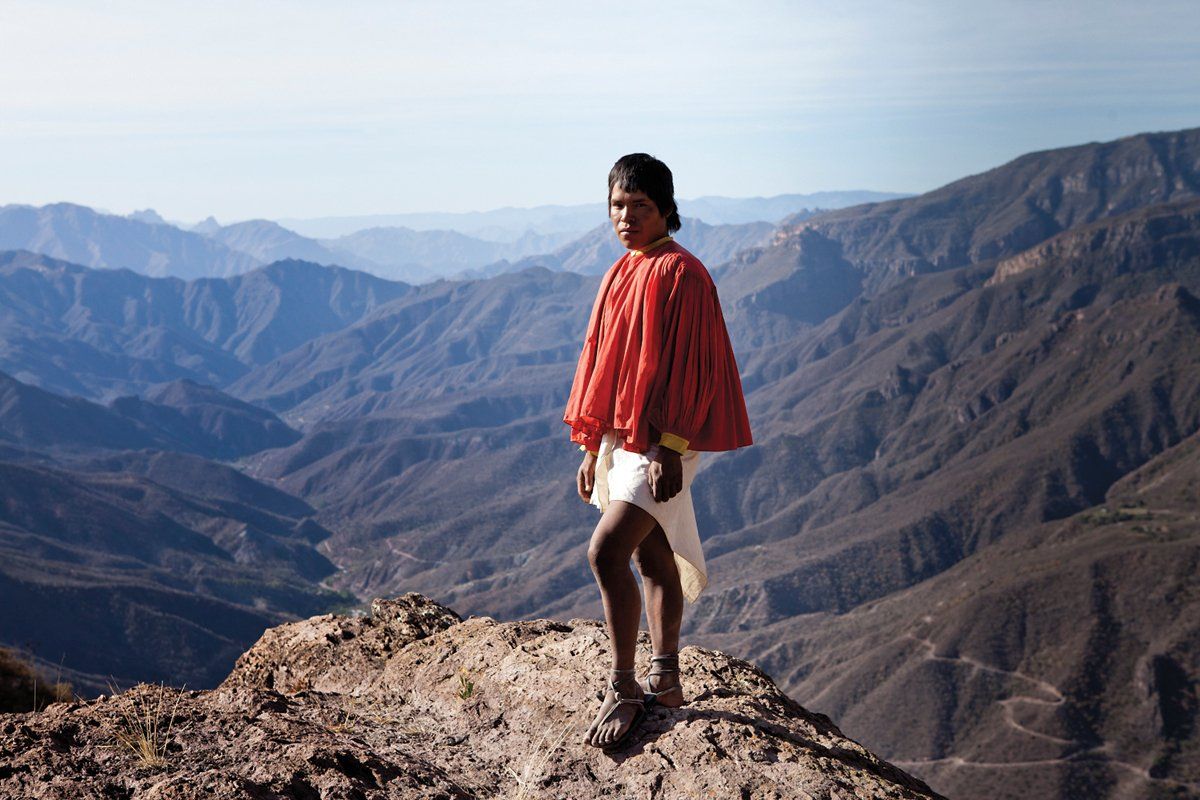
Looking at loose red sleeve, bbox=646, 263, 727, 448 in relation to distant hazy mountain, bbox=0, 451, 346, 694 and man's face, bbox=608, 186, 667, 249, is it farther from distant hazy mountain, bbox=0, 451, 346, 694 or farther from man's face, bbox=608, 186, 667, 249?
distant hazy mountain, bbox=0, 451, 346, 694

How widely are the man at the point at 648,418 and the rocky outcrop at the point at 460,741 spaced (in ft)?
0.97

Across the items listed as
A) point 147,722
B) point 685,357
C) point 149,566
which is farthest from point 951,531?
point 147,722

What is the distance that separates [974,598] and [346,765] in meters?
79.4

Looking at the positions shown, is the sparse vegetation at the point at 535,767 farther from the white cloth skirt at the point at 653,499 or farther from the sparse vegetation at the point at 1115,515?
the sparse vegetation at the point at 1115,515

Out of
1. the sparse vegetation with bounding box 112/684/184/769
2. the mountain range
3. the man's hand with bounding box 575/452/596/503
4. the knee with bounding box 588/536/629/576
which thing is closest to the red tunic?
the man's hand with bounding box 575/452/596/503

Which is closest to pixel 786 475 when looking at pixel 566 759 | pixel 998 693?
pixel 998 693

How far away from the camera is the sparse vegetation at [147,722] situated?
4219mm

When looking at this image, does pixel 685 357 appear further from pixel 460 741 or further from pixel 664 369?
pixel 460 741

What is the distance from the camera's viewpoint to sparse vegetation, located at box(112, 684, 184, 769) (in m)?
4.22

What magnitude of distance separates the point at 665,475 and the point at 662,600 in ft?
2.49

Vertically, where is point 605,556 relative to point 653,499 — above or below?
below

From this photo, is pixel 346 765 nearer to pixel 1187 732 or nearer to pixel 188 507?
pixel 1187 732

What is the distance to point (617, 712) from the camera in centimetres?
467

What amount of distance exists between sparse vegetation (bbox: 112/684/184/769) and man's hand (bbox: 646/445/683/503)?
239 centimetres
